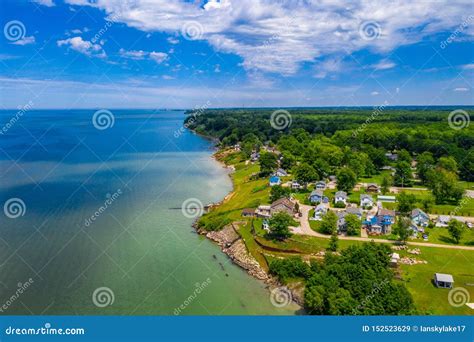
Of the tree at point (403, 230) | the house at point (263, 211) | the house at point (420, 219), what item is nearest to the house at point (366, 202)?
the house at point (420, 219)

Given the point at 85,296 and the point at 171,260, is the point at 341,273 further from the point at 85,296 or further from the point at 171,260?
the point at 85,296

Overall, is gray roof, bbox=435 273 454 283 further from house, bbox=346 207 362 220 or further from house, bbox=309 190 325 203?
house, bbox=309 190 325 203

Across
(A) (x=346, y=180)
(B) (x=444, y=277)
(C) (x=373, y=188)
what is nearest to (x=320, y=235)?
(B) (x=444, y=277)

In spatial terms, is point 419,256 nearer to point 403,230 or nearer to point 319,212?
point 403,230
